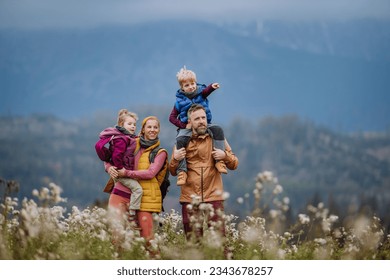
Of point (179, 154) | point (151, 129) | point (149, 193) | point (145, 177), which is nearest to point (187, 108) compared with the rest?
point (151, 129)

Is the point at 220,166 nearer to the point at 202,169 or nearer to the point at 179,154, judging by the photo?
the point at 202,169

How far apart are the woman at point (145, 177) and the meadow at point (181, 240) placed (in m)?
0.21

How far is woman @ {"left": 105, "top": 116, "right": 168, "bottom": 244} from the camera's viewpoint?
894cm

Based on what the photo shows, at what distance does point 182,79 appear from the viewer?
362 inches

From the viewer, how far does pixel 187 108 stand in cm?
925

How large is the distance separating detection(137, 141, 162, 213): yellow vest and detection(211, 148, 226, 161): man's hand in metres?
0.67

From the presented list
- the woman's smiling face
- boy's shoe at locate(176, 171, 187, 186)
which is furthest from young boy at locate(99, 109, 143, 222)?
boy's shoe at locate(176, 171, 187, 186)

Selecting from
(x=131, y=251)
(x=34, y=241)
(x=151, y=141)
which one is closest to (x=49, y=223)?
(x=34, y=241)

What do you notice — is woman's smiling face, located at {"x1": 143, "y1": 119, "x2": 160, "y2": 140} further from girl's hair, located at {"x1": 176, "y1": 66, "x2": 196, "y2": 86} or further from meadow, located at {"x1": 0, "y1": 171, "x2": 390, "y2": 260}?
meadow, located at {"x1": 0, "y1": 171, "x2": 390, "y2": 260}

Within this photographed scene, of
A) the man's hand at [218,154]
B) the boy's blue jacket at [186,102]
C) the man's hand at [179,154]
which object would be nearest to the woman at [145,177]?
the man's hand at [179,154]

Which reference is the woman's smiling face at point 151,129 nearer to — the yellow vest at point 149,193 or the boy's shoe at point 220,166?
the yellow vest at point 149,193

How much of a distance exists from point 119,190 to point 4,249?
1.47 m

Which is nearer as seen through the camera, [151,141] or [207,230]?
[207,230]
